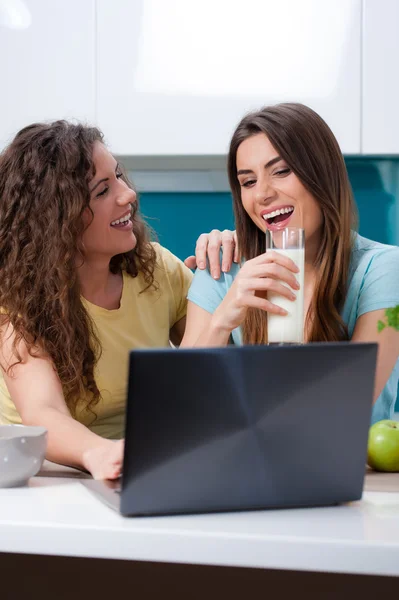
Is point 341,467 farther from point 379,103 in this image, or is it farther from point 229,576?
point 379,103

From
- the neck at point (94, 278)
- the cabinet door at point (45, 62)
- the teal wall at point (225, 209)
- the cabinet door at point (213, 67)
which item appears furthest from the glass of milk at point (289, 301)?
the teal wall at point (225, 209)

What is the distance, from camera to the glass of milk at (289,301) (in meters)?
1.50

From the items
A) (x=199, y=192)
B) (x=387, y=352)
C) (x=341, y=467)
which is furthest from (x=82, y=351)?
(x=199, y=192)

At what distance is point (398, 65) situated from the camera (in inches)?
107

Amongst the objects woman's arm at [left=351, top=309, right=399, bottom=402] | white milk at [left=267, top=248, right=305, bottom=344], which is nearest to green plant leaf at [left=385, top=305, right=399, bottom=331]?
white milk at [left=267, top=248, right=305, bottom=344]

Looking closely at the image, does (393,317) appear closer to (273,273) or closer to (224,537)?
(224,537)

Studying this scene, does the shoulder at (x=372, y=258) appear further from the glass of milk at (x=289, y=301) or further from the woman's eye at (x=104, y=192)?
the woman's eye at (x=104, y=192)

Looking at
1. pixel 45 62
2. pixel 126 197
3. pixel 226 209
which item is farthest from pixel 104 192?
pixel 226 209

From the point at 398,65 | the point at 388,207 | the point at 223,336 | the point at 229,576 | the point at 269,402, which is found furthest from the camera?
the point at 388,207

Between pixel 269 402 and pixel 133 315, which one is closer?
pixel 269 402

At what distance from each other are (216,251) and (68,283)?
1.16 feet

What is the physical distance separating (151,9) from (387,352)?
1.56 meters

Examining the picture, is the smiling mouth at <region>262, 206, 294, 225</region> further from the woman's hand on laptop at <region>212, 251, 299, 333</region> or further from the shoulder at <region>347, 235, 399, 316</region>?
the woman's hand on laptop at <region>212, 251, 299, 333</region>

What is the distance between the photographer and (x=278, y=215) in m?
1.87
